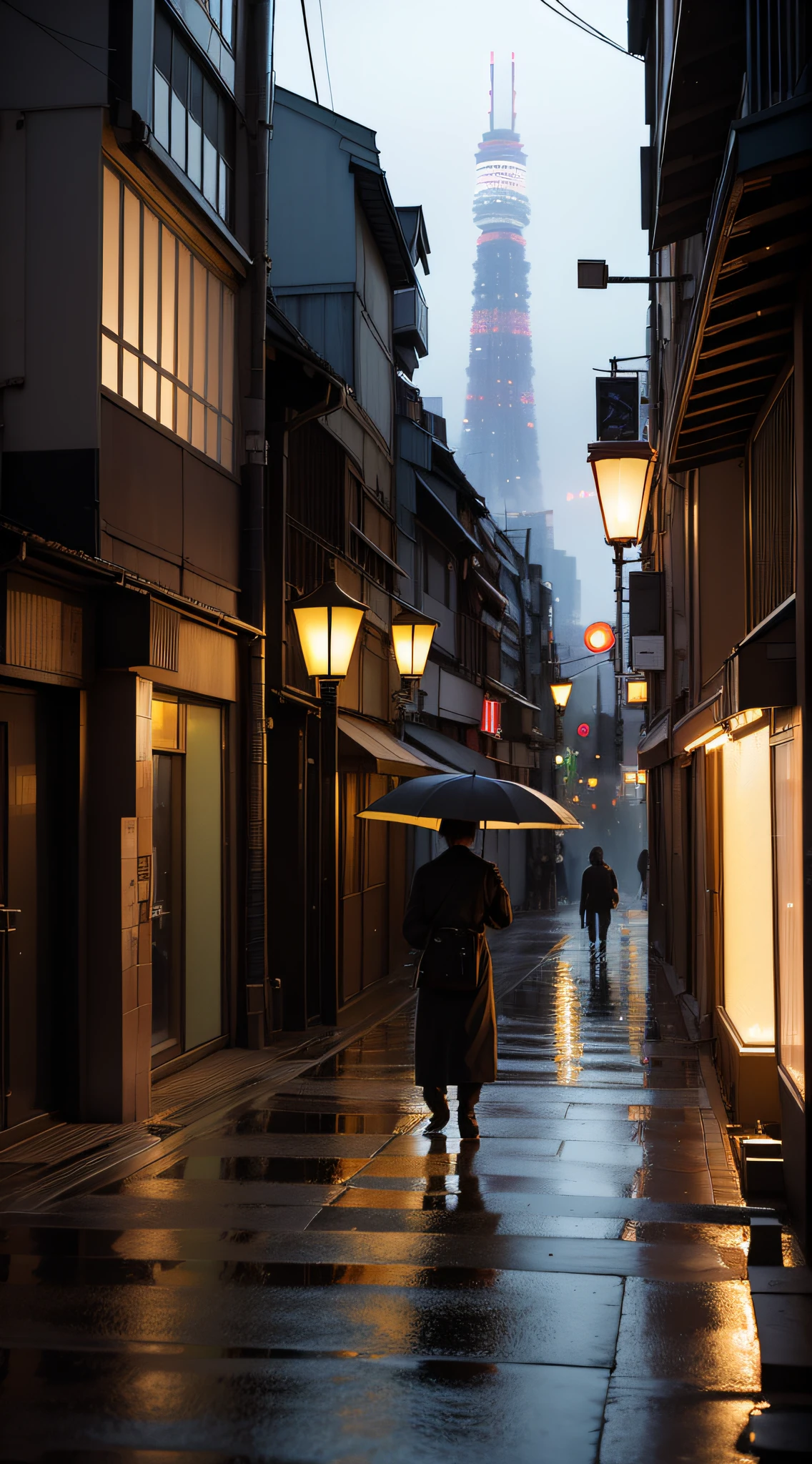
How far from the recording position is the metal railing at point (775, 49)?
6305 millimetres

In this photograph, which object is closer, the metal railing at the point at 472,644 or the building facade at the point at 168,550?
the building facade at the point at 168,550

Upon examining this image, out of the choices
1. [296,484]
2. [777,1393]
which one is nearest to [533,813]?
[777,1393]

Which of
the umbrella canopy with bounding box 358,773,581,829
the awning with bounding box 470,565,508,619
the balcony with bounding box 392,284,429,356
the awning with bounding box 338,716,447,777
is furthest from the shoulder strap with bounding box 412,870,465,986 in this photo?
the awning with bounding box 470,565,508,619

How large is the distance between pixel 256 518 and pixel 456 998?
6.08m

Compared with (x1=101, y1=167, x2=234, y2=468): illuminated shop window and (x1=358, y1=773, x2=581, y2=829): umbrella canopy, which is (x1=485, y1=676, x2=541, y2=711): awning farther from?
Result: (x1=358, y1=773, x2=581, y2=829): umbrella canopy

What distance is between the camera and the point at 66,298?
9820 mm

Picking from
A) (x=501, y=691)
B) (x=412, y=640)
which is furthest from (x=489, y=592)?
(x=412, y=640)

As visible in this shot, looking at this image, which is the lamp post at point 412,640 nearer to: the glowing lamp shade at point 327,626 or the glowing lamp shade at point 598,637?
the glowing lamp shade at point 327,626

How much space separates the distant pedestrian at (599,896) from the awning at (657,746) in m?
1.76

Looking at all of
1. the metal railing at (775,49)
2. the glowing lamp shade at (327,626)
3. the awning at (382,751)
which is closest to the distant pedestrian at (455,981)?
the glowing lamp shade at (327,626)

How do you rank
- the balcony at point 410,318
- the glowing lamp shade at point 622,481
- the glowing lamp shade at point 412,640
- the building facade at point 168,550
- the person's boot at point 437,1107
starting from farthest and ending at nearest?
1. the balcony at point 410,318
2. the glowing lamp shade at point 412,640
3. the glowing lamp shade at point 622,481
4. the building facade at point 168,550
5. the person's boot at point 437,1107

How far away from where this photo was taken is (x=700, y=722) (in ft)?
38.7

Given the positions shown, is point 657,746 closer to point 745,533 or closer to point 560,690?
point 745,533

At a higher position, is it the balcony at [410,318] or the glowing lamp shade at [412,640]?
the balcony at [410,318]
